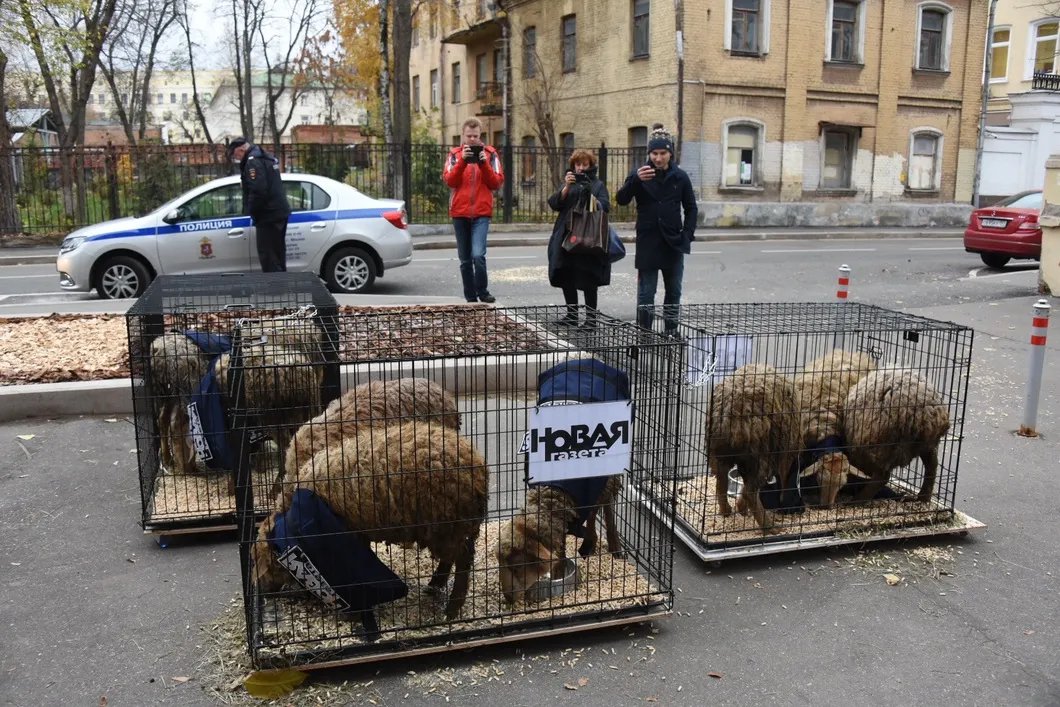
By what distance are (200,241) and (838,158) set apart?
75.0ft

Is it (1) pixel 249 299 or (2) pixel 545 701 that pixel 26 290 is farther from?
(2) pixel 545 701

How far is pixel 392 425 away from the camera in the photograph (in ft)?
13.3

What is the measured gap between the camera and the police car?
12.1 meters

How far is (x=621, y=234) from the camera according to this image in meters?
23.7

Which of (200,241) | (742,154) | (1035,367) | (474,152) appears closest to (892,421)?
(1035,367)

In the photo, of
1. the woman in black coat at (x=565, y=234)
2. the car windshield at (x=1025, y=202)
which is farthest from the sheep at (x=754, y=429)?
the car windshield at (x=1025, y=202)

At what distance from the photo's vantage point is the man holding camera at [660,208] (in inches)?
324

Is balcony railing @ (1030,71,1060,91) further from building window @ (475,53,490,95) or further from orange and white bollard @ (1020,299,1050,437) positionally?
orange and white bollard @ (1020,299,1050,437)

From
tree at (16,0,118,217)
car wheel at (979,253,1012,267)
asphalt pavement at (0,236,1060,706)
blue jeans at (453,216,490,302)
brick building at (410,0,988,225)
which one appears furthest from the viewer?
brick building at (410,0,988,225)

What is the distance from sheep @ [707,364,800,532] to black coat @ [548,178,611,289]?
13.6ft

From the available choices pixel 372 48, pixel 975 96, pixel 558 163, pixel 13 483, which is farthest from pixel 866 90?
pixel 13 483

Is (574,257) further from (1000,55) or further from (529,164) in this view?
(1000,55)

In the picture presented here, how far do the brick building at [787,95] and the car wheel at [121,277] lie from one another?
691 inches

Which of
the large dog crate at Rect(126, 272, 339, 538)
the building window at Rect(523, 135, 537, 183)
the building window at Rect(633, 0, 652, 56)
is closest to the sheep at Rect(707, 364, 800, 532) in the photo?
the large dog crate at Rect(126, 272, 339, 538)
